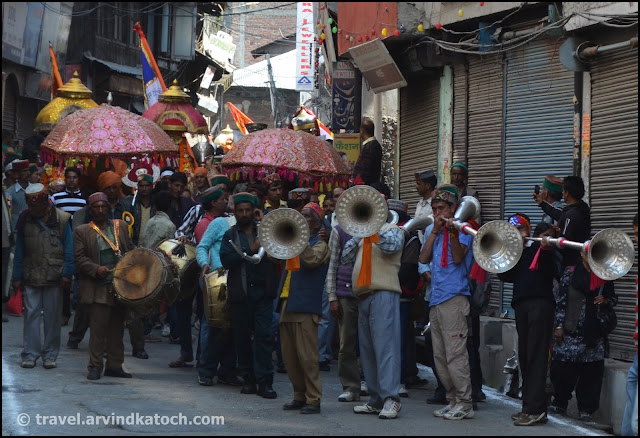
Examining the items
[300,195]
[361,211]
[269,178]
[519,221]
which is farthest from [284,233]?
[269,178]

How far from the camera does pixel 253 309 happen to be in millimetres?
9781

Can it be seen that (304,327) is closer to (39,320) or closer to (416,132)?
(39,320)

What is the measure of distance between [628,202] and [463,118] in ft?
14.2

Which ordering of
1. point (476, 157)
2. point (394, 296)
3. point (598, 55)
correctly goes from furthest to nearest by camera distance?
point (476, 157), point (598, 55), point (394, 296)

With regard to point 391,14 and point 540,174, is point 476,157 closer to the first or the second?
point 540,174

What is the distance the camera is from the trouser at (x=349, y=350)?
9625 millimetres

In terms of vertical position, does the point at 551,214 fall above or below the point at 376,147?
below

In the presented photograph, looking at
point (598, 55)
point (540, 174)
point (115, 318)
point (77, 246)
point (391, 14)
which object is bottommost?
point (115, 318)

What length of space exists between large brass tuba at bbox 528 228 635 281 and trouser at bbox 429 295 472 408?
3.69ft

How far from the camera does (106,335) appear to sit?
10422mm

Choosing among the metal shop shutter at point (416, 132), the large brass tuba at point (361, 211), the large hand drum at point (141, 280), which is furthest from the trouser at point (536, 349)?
the metal shop shutter at point (416, 132)

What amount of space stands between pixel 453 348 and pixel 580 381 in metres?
1.22

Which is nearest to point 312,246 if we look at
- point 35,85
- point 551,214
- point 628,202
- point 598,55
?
point 551,214

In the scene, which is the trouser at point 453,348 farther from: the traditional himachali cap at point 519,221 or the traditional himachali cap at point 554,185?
the traditional himachali cap at point 554,185
